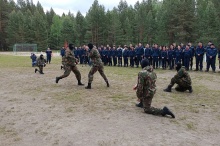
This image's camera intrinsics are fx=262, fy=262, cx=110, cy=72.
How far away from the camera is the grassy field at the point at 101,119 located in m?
5.87

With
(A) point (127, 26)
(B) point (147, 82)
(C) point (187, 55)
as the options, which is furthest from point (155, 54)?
(A) point (127, 26)

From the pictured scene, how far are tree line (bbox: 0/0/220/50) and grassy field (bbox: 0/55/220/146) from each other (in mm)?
40596

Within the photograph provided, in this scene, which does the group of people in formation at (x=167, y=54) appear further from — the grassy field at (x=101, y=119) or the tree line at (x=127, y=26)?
the tree line at (x=127, y=26)

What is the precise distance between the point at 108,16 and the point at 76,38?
1101cm

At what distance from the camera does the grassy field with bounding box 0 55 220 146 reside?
5.87 m

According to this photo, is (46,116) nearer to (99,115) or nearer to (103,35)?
(99,115)

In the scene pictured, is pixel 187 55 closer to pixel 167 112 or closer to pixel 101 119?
pixel 167 112

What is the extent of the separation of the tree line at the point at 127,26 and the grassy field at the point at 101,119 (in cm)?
4060

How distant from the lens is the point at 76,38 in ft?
224

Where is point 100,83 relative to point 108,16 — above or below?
below

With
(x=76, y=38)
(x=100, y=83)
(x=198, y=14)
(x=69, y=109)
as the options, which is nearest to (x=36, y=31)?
(x=76, y=38)

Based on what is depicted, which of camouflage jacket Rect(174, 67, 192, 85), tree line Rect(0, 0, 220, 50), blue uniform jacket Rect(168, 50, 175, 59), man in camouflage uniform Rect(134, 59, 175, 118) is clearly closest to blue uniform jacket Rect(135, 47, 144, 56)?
blue uniform jacket Rect(168, 50, 175, 59)

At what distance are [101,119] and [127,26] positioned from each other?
56.7m

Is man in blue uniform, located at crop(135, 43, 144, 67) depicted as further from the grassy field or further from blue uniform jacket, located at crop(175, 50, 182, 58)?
the grassy field
